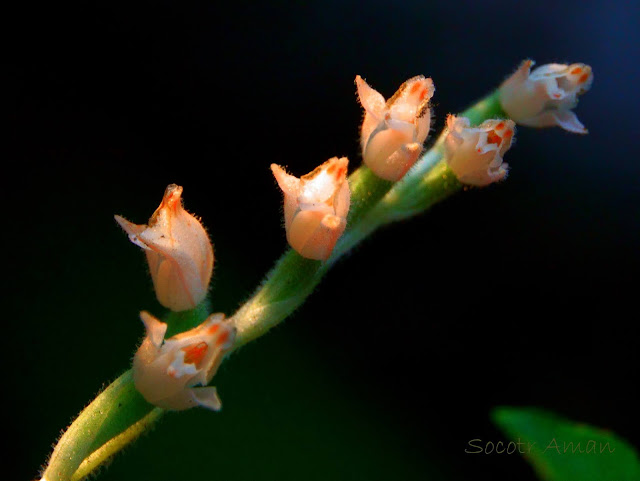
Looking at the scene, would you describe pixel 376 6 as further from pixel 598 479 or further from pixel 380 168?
pixel 598 479

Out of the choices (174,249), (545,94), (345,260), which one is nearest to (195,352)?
(174,249)

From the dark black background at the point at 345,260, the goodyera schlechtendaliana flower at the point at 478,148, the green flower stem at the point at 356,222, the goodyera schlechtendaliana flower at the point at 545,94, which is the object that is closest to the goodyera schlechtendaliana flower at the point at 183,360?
the green flower stem at the point at 356,222

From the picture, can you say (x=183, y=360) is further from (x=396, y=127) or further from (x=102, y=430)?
(x=396, y=127)

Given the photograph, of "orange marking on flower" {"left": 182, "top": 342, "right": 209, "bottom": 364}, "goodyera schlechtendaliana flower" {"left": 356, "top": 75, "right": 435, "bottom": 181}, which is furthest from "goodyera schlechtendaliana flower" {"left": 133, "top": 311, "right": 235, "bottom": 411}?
"goodyera schlechtendaliana flower" {"left": 356, "top": 75, "right": 435, "bottom": 181}

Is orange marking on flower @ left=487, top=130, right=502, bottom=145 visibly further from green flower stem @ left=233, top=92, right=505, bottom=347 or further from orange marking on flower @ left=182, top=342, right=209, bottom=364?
orange marking on flower @ left=182, top=342, right=209, bottom=364

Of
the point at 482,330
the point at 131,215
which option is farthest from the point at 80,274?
the point at 482,330

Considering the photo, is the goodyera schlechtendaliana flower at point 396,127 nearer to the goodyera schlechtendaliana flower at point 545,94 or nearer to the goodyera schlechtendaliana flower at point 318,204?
the goodyera schlechtendaliana flower at point 318,204
